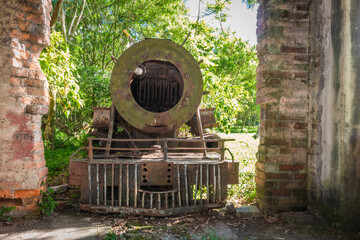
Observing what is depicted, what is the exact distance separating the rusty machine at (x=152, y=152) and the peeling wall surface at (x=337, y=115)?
1087 mm

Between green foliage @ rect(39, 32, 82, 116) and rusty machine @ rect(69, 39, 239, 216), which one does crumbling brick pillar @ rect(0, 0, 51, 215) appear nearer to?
rusty machine @ rect(69, 39, 239, 216)

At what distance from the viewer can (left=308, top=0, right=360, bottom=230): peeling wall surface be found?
107 inches

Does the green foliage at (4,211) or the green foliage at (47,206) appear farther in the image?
the green foliage at (47,206)

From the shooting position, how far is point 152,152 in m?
3.79

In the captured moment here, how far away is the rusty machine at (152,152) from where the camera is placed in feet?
10.5

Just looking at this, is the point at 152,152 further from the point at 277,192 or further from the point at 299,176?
the point at 299,176

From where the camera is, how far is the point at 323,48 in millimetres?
3098

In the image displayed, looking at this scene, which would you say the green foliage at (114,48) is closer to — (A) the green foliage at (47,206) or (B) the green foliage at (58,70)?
Answer: (B) the green foliage at (58,70)

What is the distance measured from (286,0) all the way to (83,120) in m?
7.23

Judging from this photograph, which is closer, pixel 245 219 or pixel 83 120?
pixel 245 219

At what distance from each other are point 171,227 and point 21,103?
2381 millimetres

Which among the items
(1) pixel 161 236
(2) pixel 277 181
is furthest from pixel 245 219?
(1) pixel 161 236

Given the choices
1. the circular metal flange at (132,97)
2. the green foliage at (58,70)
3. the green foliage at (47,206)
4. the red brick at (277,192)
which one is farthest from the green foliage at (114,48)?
the red brick at (277,192)

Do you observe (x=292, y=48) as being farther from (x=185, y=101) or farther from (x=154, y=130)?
(x=154, y=130)
